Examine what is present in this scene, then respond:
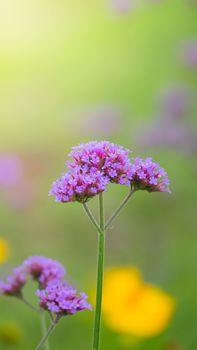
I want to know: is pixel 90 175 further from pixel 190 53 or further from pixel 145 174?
pixel 190 53

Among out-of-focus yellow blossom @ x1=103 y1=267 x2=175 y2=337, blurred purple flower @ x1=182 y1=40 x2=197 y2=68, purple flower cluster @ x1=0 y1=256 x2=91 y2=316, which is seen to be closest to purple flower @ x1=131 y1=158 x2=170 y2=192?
purple flower cluster @ x1=0 y1=256 x2=91 y2=316

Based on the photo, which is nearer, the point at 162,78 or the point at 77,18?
the point at 162,78

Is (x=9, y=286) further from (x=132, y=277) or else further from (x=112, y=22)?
(x=112, y=22)

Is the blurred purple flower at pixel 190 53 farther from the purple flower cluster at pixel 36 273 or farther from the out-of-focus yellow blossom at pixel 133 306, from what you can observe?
the purple flower cluster at pixel 36 273

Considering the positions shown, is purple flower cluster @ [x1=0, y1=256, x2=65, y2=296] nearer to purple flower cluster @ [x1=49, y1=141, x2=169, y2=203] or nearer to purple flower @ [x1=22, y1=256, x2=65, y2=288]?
purple flower @ [x1=22, y1=256, x2=65, y2=288]

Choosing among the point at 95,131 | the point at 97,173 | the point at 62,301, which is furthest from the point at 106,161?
the point at 95,131

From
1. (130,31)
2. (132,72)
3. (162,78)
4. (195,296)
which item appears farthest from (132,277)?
(130,31)

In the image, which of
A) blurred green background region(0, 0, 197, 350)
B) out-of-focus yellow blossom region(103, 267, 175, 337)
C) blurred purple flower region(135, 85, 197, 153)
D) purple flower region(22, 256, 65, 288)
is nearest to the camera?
purple flower region(22, 256, 65, 288)

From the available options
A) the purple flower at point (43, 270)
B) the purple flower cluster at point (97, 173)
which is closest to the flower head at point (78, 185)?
the purple flower cluster at point (97, 173)
